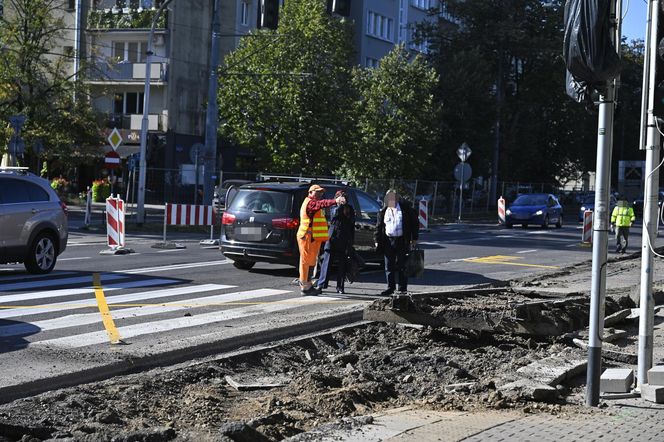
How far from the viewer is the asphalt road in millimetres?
9297

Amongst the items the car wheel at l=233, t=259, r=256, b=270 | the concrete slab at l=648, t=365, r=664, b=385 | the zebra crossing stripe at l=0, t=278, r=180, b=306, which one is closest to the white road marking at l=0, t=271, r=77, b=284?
the zebra crossing stripe at l=0, t=278, r=180, b=306

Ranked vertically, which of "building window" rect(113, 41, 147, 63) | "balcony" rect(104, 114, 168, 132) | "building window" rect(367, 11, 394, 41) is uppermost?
"building window" rect(367, 11, 394, 41)

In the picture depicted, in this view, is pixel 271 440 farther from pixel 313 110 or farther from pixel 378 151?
pixel 378 151

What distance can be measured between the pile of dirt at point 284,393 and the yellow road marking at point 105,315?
1732 millimetres

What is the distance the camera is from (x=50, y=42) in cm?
4262

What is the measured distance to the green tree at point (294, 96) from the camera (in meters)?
45.1

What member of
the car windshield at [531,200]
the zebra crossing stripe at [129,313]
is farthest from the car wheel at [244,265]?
the car windshield at [531,200]

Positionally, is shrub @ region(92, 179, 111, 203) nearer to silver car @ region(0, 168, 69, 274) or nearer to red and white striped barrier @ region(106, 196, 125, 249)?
red and white striped barrier @ region(106, 196, 125, 249)

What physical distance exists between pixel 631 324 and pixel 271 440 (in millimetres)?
7796

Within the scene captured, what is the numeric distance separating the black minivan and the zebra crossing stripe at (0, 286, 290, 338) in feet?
6.44

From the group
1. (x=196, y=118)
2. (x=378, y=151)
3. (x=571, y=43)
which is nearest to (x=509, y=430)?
(x=571, y=43)

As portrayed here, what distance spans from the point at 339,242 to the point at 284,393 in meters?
7.60

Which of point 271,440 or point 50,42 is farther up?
point 50,42

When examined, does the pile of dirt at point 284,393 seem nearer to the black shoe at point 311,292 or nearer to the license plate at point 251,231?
the black shoe at point 311,292
